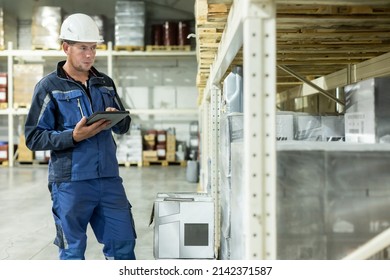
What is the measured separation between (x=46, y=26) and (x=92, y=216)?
9943 mm

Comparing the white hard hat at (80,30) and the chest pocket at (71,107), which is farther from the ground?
the white hard hat at (80,30)

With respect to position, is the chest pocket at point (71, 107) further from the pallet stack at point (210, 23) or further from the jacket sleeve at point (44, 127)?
the pallet stack at point (210, 23)

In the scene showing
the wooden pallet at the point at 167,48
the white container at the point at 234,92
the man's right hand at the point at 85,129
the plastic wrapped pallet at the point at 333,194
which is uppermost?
the wooden pallet at the point at 167,48

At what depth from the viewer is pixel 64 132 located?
2.58 metres

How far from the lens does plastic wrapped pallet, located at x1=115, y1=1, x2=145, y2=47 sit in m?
11.3

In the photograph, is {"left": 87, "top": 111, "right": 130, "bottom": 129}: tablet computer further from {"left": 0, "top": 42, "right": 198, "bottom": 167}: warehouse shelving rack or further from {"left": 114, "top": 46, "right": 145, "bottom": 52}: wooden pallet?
{"left": 114, "top": 46, "right": 145, "bottom": 52}: wooden pallet

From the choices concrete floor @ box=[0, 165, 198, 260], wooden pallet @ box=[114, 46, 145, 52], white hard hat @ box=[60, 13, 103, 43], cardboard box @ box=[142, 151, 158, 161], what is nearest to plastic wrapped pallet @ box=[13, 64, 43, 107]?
concrete floor @ box=[0, 165, 198, 260]

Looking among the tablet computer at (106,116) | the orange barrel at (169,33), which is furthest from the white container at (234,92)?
the orange barrel at (169,33)

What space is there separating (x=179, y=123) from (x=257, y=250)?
11.6m

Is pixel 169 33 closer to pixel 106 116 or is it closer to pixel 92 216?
pixel 92 216

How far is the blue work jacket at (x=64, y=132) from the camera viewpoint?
261cm

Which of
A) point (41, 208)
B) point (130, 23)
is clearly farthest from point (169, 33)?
point (41, 208)

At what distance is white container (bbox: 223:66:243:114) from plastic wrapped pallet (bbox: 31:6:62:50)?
31.1 ft
